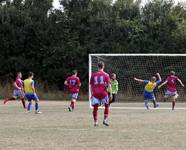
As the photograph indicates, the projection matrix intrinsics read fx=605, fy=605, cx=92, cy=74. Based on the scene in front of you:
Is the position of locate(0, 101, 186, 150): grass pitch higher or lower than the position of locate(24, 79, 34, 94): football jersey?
lower

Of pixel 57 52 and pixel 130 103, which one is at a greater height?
pixel 57 52

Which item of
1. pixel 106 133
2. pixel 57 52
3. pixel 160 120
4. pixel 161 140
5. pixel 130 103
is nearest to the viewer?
pixel 161 140

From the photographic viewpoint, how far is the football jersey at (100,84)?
18016mm

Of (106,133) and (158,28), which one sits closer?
(106,133)

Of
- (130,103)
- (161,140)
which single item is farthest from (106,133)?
(130,103)

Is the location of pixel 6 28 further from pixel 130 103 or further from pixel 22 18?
pixel 130 103

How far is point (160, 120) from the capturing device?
19984mm

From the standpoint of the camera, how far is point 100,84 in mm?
18047

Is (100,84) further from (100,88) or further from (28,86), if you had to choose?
(28,86)

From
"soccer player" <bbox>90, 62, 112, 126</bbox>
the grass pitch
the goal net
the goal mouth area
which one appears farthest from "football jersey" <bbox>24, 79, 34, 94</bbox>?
the goal mouth area

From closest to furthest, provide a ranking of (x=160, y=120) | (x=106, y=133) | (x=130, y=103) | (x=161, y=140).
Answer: (x=161, y=140) < (x=106, y=133) < (x=160, y=120) < (x=130, y=103)

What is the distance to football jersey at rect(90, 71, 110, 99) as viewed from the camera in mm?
18016

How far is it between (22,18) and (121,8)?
7439mm

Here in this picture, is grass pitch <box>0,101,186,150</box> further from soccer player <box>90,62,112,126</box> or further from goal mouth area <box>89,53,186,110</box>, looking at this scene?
goal mouth area <box>89,53,186,110</box>
